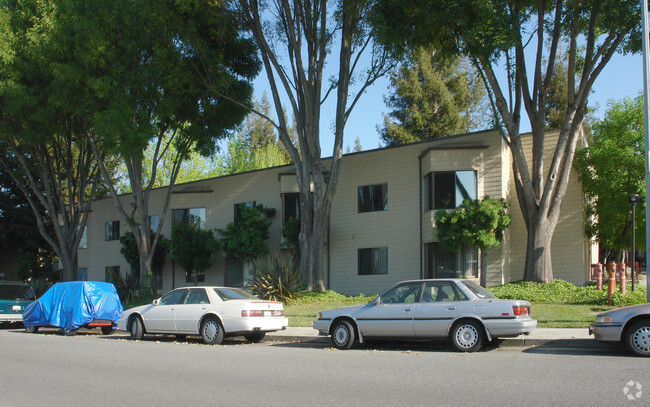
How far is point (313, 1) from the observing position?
2384 cm

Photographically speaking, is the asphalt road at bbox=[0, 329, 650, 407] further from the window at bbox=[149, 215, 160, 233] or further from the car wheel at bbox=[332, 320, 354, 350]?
the window at bbox=[149, 215, 160, 233]

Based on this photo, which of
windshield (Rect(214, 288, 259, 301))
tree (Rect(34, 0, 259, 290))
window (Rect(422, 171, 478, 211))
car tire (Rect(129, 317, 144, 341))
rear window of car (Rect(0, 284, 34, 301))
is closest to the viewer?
windshield (Rect(214, 288, 259, 301))

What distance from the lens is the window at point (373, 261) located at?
27.2 metres

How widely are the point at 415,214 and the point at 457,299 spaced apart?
13.9m

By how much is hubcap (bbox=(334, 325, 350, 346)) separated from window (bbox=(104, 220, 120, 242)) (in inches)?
1107

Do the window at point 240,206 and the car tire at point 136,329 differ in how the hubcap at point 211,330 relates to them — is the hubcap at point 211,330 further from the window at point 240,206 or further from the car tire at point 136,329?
the window at point 240,206

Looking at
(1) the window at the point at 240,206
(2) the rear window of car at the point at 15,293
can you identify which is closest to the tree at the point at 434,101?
(1) the window at the point at 240,206

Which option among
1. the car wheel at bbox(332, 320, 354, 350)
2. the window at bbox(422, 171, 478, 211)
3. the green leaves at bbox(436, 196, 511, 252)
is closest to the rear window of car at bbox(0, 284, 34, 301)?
the car wheel at bbox(332, 320, 354, 350)

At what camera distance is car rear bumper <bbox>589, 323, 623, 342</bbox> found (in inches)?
421

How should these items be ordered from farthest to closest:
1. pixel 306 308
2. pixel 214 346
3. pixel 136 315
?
1. pixel 306 308
2. pixel 136 315
3. pixel 214 346

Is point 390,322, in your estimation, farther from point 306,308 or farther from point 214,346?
point 306,308

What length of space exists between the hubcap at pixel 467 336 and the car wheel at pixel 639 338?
2.66 m

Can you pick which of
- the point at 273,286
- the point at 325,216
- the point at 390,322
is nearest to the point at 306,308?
the point at 273,286

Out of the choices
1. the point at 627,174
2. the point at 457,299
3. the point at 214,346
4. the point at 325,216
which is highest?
the point at 627,174
